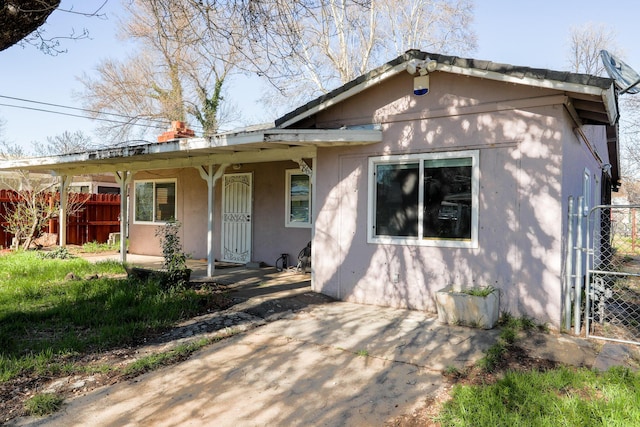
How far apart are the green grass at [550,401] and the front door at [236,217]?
7.47 metres

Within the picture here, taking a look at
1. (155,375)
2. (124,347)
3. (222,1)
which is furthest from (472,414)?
(222,1)

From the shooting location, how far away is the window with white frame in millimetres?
9453

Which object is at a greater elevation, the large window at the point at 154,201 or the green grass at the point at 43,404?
the large window at the point at 154,201

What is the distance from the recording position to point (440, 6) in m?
21.0

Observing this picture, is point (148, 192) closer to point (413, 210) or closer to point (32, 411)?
point (413, 210)

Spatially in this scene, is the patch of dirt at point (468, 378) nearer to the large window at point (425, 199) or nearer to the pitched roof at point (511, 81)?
the large window at point (425, 199)

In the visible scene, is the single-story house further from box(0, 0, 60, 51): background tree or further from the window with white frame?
box(0, 0, 60, 51): background tree

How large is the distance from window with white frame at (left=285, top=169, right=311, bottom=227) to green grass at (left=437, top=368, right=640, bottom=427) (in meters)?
6.17

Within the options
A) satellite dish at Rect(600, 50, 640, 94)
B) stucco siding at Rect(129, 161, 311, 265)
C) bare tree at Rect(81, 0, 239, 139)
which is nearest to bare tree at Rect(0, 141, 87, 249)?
stucco siding at Rect(129, 161, 311, 265)

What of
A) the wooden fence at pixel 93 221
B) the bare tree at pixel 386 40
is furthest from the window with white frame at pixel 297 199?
the bare tree at pixel 386 40

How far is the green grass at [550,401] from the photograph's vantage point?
3.00m

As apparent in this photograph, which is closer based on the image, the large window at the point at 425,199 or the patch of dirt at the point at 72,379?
the patch of dirt at the point at 72,379

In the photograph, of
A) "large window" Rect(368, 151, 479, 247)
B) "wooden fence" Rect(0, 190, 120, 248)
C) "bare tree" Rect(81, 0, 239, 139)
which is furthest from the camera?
"bare tree" Rect(81, 0, 239, 139)

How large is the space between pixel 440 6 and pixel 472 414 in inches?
858
